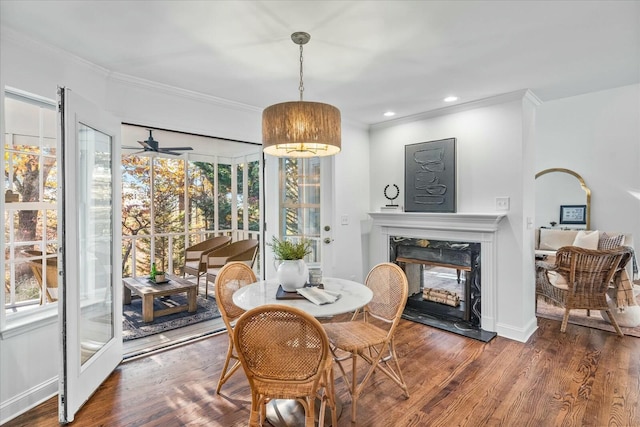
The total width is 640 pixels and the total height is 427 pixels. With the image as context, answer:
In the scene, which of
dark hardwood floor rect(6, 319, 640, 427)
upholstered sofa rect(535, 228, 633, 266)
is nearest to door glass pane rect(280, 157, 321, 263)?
dark hardwood floor rect(6, 319, 640, 427)

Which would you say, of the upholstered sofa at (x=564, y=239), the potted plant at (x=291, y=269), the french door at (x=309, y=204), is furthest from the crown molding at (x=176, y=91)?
the upholstered sofa at (x=564, y=239)

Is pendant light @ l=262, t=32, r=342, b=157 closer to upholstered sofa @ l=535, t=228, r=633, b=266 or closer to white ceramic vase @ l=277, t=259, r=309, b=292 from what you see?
white ceramic vase @ l=277, t=259, r=309, b=292

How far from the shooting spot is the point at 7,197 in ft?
7.22

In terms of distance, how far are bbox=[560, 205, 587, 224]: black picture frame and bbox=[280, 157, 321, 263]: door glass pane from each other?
11.8ft

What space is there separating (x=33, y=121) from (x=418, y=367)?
11.4ft

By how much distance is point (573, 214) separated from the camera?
4.61m

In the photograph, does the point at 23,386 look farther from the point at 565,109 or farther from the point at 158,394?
the point at 565,109

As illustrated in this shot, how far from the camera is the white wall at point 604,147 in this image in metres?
4.12

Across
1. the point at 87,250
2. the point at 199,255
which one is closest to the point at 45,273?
the point at 87,250

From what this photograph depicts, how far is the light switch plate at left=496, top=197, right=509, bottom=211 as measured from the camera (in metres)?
3.29

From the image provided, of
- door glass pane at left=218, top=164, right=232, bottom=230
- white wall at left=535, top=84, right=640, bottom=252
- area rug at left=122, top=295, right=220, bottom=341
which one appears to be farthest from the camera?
door glass pane at left=218, top=164, right=232, bottom=230

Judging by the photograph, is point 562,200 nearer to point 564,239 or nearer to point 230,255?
point 564,239

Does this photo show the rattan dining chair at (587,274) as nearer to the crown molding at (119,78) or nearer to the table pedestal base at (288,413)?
the table pedestal base at (288,413)

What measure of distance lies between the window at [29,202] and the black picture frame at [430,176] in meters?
3.46
